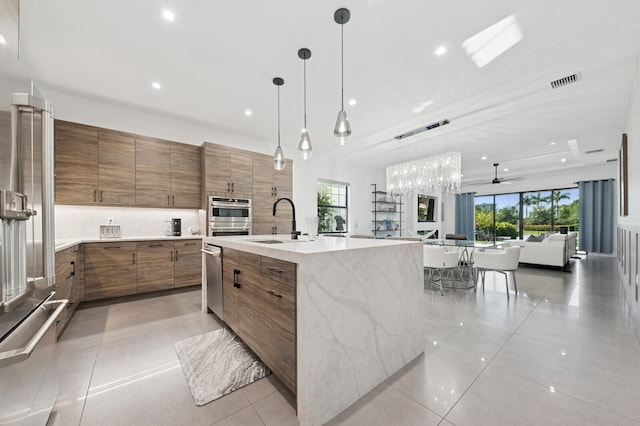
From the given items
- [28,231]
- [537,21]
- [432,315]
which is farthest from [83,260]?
[537,21]

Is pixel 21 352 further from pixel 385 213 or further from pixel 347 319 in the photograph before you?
pixel 385 213

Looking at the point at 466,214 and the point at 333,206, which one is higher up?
the point at 333,206

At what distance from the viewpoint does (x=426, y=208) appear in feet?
30.8

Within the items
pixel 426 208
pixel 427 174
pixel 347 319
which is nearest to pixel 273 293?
pixel 347 319

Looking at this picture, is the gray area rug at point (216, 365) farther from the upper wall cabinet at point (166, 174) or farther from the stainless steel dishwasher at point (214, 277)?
the upper wall cabinet at point (166, 174)

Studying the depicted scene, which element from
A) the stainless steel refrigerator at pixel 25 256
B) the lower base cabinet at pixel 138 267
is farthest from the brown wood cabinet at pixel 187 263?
the stainless steel refrigerator at pixel 25 256

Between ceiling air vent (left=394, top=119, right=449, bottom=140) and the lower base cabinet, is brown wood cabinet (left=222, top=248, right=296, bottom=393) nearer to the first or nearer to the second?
the lower base cabinet

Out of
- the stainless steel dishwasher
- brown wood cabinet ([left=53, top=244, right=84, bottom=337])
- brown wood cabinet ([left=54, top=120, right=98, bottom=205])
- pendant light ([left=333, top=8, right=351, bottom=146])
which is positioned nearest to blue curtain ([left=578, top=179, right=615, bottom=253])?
pendant light ([left=333, top=8, right=351, bottom=146])

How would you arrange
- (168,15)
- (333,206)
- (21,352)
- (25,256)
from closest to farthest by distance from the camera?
(21,352) < (25,256) < (168,15) < (333,206)

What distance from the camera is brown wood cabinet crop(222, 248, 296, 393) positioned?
55.7 inches

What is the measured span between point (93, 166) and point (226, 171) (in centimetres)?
176

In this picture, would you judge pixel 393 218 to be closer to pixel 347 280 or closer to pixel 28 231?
pixel 347 280

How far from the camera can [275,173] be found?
496 cm

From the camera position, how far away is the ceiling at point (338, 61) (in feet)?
6.72
